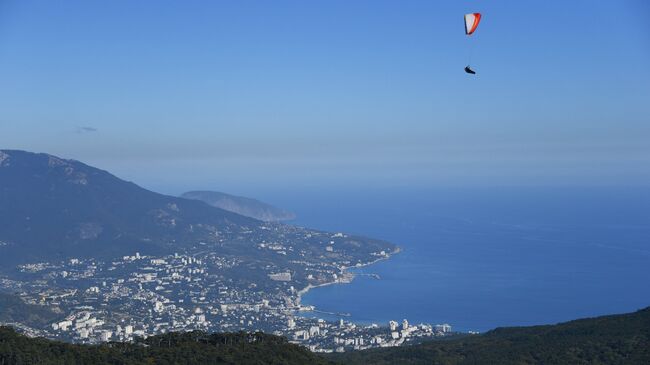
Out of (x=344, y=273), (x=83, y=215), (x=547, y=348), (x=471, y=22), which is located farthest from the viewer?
(x=83, y=215)

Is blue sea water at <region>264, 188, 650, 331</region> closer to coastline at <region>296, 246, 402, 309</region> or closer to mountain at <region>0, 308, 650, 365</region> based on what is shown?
coastline at <region>296, 246, 402, 309</region>

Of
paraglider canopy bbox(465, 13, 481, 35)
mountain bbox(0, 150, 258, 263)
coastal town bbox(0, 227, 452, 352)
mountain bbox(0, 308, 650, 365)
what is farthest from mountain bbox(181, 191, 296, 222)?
paraglider canopy bbox(465, 13, 481, 35)

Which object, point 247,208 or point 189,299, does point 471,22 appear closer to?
point 189,299

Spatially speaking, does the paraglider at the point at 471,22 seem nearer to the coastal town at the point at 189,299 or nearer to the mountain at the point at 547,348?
the mountain at the point at 547,348

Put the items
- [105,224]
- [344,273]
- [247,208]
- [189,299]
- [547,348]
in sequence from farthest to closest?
[247,208]
[105,224]
[344,273]
[189,299]
[547,348]

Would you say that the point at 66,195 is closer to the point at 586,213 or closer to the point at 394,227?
the point at 394,227

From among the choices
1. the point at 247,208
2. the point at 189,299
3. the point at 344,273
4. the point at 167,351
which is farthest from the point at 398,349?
the point at 247,208

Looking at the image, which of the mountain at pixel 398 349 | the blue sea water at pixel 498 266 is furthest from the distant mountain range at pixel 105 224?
the mountain at pixel 398 349
